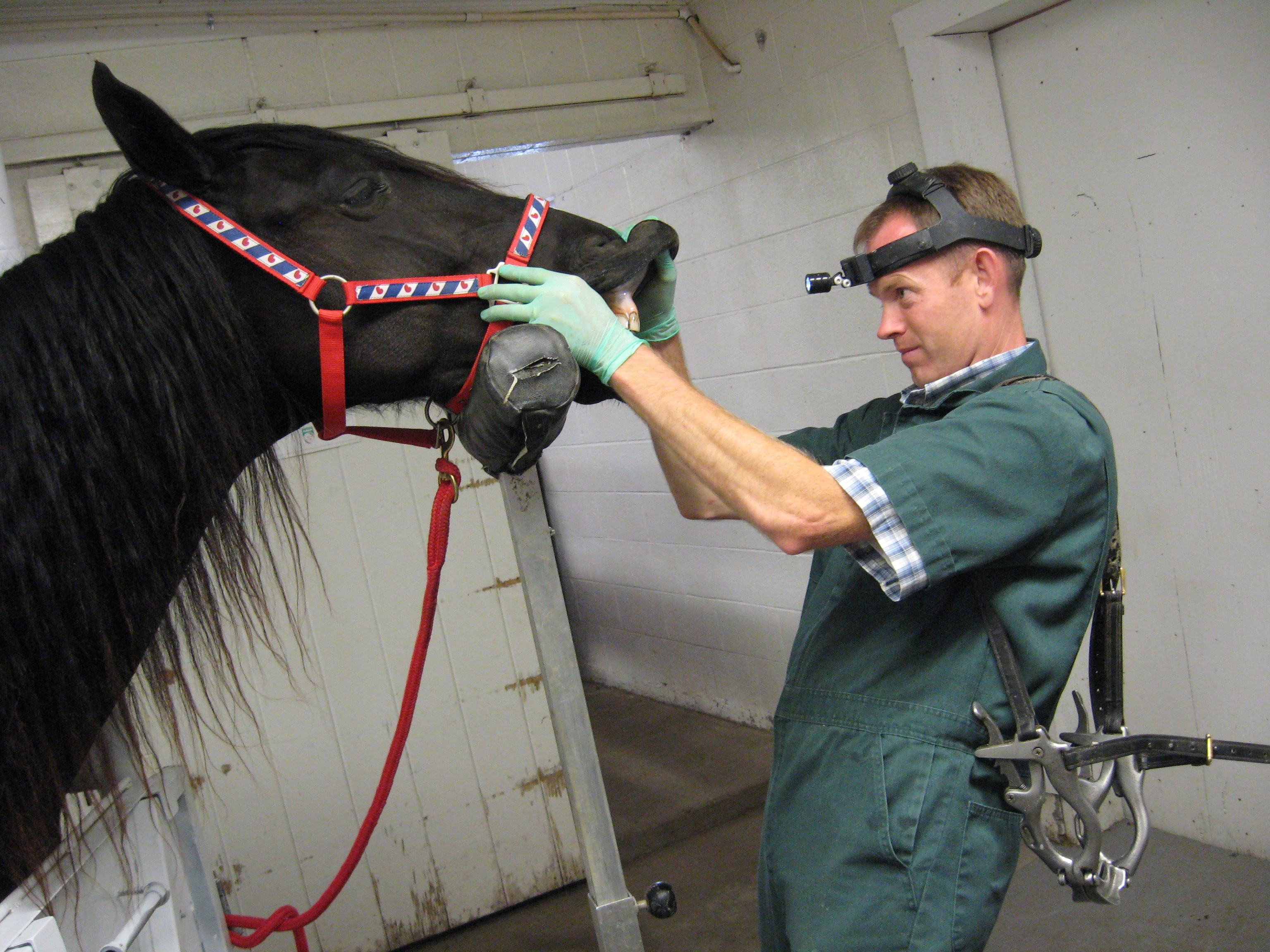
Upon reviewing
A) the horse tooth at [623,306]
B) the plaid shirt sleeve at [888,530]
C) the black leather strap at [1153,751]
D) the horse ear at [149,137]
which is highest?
the horse ear at [149,137]

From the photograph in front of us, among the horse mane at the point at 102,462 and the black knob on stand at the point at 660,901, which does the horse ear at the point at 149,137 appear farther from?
the black knob on stand at the point at 660,901

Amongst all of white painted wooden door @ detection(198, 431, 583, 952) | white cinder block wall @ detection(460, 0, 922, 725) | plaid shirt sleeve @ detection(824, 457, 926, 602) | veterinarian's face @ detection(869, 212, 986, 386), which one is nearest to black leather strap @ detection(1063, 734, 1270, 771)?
plaid shirt sleeve @ detection(824, 457, 926, 602)

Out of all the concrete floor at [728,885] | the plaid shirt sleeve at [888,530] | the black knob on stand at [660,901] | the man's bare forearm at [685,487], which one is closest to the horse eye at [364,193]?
the man's bare forearm at [685,487]

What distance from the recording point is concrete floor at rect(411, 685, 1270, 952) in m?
2.15

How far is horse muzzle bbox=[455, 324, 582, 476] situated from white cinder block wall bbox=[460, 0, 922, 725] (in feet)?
5.83

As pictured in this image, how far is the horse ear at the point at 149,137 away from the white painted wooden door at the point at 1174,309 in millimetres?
2037

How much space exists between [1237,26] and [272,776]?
112 inches

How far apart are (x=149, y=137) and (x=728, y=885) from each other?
8.10 ft

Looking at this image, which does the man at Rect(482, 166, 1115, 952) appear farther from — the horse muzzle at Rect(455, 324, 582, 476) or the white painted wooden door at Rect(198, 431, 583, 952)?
the white painted wooden door at Rect(198, 431, 583, 952)

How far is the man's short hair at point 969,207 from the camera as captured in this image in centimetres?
129

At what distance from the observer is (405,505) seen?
2.59 metres

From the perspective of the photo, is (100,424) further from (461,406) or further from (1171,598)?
(1171,598)

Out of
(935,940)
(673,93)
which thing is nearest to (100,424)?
(935,940)

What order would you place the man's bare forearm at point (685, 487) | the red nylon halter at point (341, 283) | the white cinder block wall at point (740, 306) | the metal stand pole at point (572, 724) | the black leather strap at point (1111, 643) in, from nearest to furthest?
1. the red nylon halter at point (341, 283)
2. the black leather strap at point (1111, 643)
3. the man's bare forearm at point (685, 487)
4. the metal stand pole at point (572, 724)
5. the white cinder block wall at point (740, 306)
